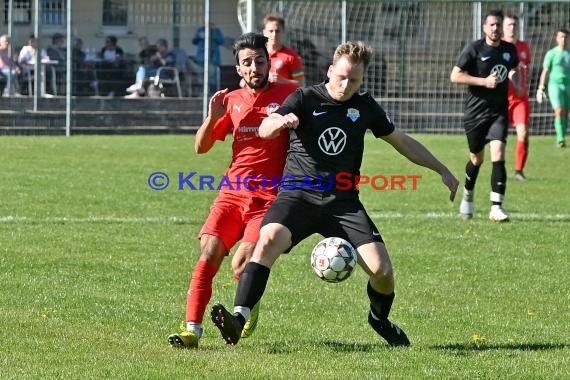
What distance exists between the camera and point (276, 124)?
686 cm

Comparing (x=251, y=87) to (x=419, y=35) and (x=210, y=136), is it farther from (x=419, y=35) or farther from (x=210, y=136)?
(x=419, y=35)

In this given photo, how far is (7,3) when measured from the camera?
85.7 feet

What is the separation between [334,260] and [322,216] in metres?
0.31

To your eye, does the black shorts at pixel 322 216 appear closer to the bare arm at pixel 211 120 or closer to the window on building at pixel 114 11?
the bare arm at pixel 211 120

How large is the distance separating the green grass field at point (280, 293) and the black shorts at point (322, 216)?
674 millimetres

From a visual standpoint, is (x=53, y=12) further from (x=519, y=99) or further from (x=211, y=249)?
(x=211, y=249)

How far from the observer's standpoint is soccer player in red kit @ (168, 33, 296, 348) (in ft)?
23.8

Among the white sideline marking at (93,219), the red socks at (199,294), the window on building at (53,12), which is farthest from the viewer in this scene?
the window on building at (53,12)

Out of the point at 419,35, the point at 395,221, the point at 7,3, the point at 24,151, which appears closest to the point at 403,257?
the point at 395,221

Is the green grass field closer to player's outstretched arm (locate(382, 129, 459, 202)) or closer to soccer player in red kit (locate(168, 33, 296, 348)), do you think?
soccer player in red kit (locate(168, 33, 296, 348))

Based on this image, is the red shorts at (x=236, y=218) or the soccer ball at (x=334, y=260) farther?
the red shorts at (x=236, y=218)

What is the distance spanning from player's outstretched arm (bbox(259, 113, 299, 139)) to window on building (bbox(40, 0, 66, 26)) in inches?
770

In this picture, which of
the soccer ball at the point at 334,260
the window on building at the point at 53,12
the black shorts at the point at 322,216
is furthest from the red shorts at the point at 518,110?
the window on building at the point at 53,12

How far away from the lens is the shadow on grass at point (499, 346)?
7.30 metres
